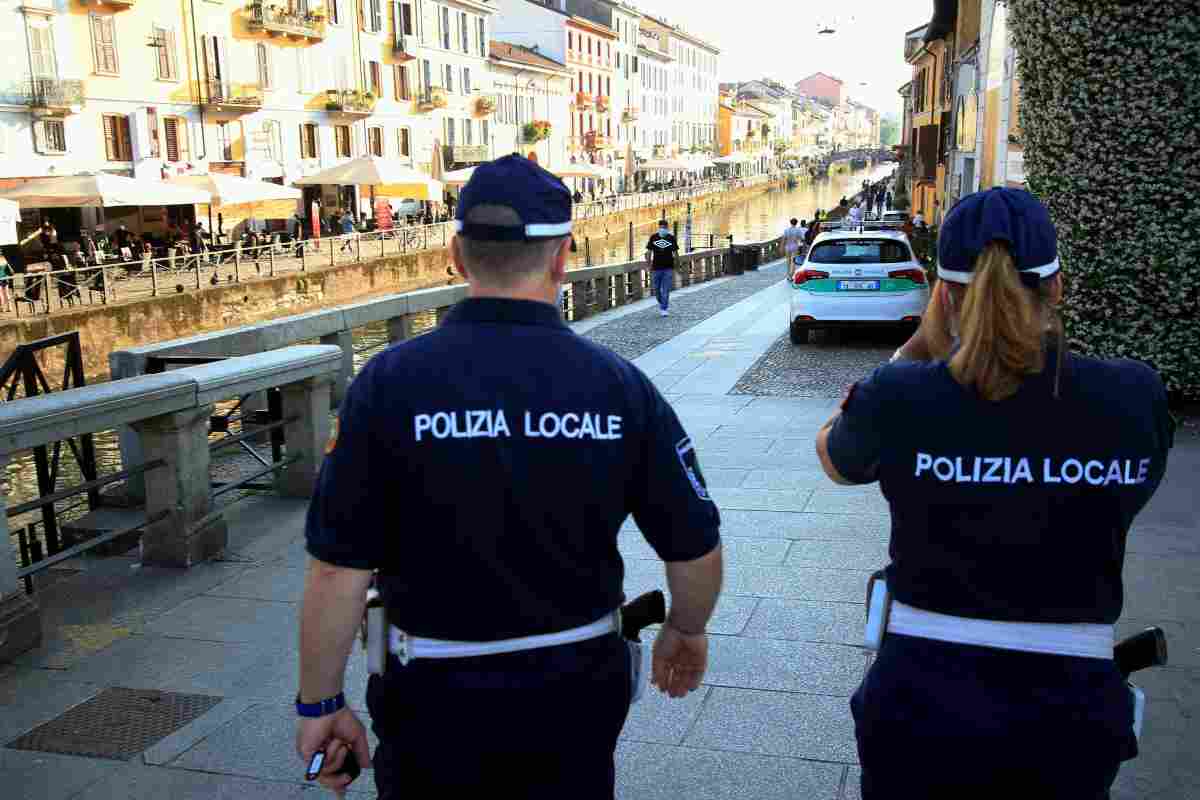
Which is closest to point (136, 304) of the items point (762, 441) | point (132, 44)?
point (132, 44)

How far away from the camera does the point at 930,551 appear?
201 cm

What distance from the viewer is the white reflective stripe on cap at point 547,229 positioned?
83.9 inches

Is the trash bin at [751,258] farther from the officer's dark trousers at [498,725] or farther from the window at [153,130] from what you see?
the officer's dark trousers at [498,725]

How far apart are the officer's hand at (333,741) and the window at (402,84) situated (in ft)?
158

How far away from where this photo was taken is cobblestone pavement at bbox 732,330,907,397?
10984 mm

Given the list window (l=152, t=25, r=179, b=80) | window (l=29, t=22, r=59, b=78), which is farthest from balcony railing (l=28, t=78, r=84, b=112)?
window (l=152, t=25, r=179, b=80)

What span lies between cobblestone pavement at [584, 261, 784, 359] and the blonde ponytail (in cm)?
1134

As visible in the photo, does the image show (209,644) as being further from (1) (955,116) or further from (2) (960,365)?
(1) (955,116)

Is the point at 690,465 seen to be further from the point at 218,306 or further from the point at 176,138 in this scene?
the point at 176,138

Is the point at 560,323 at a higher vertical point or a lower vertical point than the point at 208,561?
higher

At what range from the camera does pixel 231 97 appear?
3541cm

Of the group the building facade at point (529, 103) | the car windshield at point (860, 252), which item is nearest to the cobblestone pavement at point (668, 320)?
the car windshield at point (860, 252)

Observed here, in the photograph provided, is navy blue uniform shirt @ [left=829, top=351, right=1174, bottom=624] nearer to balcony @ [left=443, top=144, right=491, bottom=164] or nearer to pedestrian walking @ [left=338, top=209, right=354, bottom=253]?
pedestrian walking @ [left=338, top=209, right=354, bottom=253]

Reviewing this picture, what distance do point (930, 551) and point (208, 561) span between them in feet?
14.8
